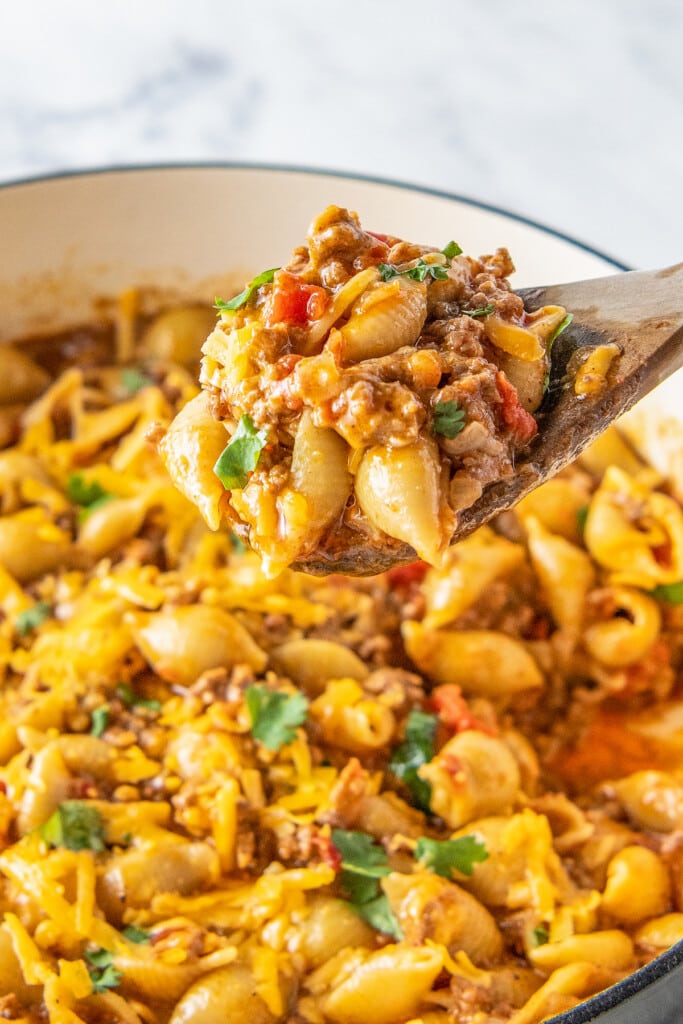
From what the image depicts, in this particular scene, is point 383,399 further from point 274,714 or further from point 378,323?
point 274,714

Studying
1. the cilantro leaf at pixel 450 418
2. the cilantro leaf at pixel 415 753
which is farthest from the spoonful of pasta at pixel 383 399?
the cilantro leaf at pixel 415 753

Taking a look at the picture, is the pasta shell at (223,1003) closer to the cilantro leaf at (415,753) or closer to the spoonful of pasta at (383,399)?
the cilantro leaf at (415,753)

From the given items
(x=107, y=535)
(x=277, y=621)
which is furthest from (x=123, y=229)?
(x=277, y=621)

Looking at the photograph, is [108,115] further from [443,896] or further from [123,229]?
[443,896]

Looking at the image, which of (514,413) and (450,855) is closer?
(514,413)

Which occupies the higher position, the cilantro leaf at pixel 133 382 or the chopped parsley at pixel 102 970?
the cilantro leaf at pixel 133 382

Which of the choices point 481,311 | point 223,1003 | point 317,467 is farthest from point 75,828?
point 481,311
